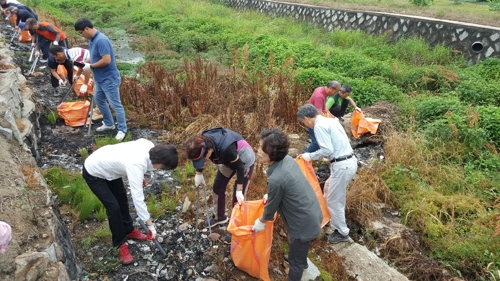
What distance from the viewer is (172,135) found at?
585cm

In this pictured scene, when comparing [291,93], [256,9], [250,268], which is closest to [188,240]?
[250,268]

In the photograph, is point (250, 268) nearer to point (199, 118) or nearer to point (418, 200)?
point (418, 200)

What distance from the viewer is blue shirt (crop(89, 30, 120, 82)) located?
505 cm

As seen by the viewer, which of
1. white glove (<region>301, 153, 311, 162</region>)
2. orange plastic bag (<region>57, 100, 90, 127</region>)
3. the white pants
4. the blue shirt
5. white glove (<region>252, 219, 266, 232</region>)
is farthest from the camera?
→ orange plastic bag (<region>57, 100, 90, 127</region>)

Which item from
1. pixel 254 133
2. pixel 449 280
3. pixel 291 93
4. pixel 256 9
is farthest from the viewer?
pixel 256 9

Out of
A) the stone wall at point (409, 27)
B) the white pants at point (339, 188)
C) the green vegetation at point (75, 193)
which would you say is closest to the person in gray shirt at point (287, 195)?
the white pants at point (339, 188)

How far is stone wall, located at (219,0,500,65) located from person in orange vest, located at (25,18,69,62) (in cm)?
913

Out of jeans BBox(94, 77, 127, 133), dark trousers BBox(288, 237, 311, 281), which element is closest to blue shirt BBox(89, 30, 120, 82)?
jeans BBox(94, 77, 127, 133)

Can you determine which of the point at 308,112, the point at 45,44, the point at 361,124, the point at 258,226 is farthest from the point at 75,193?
the point at 45,44

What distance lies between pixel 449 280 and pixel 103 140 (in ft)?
16.0

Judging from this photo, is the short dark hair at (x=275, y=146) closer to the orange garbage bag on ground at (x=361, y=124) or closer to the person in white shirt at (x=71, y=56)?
the orange garbage bag on ground at (x=361, y=124)

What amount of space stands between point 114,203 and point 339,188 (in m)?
2.29

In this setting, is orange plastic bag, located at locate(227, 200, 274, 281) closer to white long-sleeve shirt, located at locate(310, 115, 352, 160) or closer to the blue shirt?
white long-sleeve shirt, located at locate(310, 115, 352, 160)

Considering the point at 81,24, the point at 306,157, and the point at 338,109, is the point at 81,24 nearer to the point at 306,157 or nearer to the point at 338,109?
the point at 306,157
